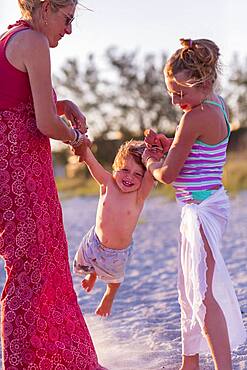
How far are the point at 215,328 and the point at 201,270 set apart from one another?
291mm

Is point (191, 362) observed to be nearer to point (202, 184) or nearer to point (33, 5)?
point (202, 184)

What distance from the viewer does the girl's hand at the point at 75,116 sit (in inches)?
170

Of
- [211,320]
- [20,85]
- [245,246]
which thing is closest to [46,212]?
[20,85]

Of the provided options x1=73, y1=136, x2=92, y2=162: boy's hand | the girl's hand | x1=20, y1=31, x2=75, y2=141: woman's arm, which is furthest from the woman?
x1=73, y1=136, x2=92, y2=162: boy's hand

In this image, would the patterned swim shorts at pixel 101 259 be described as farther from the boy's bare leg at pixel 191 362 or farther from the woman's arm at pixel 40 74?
the woman's arm at pixel 40 74

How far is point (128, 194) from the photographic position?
473cm

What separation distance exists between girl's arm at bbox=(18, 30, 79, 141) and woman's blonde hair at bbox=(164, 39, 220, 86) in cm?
65

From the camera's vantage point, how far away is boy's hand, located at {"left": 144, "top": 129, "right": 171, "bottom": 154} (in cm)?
437

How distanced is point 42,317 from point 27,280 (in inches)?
7.9

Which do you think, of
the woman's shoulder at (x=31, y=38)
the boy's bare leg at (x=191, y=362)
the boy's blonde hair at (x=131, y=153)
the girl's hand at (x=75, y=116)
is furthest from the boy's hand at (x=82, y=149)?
the boy's bare leg at (x=191, y=362)

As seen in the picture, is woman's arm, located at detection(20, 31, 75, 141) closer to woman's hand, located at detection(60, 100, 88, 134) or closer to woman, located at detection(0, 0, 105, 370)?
woman, located at detection(0, 0, 105, 370)

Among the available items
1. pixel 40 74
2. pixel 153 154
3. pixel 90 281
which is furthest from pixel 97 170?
pixel 40 74

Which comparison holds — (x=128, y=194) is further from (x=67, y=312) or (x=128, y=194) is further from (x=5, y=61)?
(x=5, y=61)

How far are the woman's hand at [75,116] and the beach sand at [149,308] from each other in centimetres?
143
